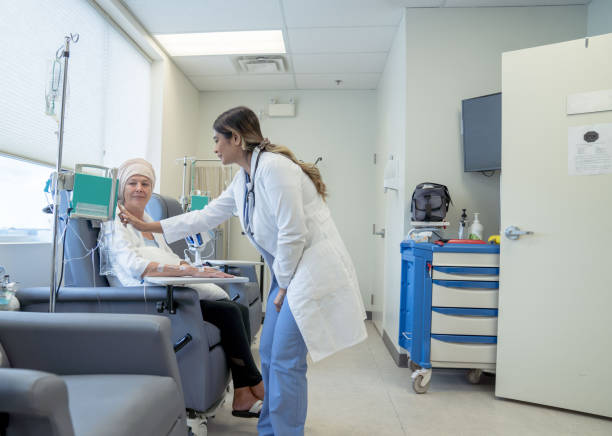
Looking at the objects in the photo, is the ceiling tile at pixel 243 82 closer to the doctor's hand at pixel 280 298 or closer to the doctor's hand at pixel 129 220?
the doctor's hand at pixel 129 220

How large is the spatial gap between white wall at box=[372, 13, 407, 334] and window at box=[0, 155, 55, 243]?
2212mm

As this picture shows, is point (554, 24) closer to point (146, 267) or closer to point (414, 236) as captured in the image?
point (414, 236)

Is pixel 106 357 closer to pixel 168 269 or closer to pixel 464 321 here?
pixel 168 269

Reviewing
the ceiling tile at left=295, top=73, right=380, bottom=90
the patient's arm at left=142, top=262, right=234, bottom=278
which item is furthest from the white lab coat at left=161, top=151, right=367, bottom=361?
the ceiling tile at left=295, top=73, right=380, bottom=90

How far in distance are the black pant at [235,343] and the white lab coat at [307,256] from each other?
1.49 feet

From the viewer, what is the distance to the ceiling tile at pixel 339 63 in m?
3.73

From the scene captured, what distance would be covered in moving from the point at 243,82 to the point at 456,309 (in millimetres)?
3148

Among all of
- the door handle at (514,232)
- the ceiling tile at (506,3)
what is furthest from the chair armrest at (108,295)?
the ceiling tile at (506,3)

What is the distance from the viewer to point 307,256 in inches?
58.1

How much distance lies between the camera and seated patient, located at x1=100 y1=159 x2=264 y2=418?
5.65 feet

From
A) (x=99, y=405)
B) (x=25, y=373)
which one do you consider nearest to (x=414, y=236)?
(x=99, y=405)

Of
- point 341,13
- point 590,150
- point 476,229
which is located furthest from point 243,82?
point 590,150

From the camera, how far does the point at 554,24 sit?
2.89 meters

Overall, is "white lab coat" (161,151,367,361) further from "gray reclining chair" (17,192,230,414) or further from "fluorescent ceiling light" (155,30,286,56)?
"fluorescent ceiling light" (155,30,286,56)
